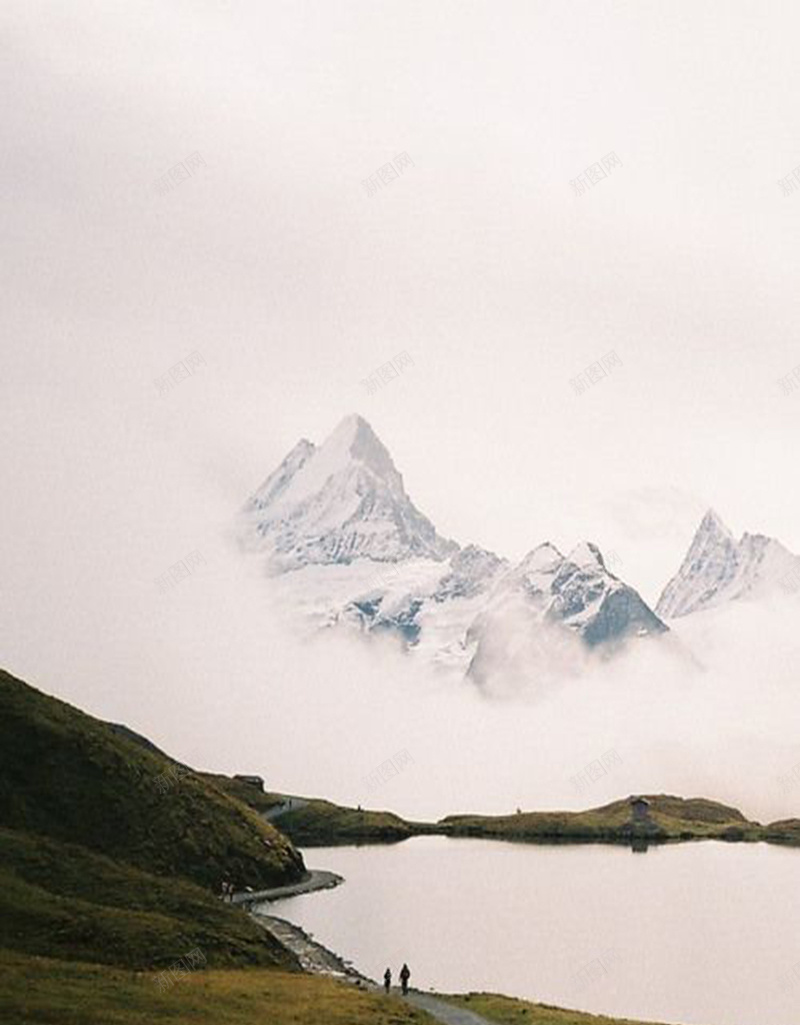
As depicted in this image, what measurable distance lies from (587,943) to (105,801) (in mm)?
64020

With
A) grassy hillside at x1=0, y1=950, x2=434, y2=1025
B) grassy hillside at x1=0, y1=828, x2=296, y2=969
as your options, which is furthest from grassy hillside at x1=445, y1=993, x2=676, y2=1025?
grassy hillside at x1=0, y1=828, x2=296, y2=969

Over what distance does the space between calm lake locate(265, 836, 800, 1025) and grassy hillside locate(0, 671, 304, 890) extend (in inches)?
481

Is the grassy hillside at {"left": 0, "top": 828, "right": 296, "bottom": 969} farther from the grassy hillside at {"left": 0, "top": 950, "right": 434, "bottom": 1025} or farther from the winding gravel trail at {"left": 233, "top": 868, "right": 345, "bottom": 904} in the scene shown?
the winding gravel trail at {"left": 233, "top": 868, "right": 345, "bottom": 904}

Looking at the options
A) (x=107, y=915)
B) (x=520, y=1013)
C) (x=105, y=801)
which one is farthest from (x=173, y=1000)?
(x=105, y=801)

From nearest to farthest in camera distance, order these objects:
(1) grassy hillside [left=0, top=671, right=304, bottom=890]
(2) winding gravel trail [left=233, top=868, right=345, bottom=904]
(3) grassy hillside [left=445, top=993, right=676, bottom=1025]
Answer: (3) grassy hillside [left=445, top=993, right=676, bottom=1025] → (1) grassy hillside [left=0, top=671, right=304, bottom=890] → (2) winding gravel trail [left=233, top=868, right=345, bottom=904]

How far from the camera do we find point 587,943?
461 feet

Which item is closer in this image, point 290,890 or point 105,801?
point 105,801

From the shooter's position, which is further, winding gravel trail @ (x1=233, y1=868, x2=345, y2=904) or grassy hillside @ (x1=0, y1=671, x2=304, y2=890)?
winding gravel trail @ (x1=233, y1=868, x2=345, y2=904)

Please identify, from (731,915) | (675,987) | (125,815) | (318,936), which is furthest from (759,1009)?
(125,815)

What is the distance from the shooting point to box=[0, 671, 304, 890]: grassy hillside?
14538 cm

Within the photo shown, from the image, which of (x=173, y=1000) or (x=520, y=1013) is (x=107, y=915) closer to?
(x=173, y=1000)

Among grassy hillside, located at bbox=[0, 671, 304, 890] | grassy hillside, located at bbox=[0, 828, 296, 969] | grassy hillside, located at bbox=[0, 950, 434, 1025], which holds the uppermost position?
grassy hillside, located at bbox=[0, 671, 304, 890]

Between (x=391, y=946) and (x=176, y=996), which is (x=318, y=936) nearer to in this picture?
(x=391, y=946)

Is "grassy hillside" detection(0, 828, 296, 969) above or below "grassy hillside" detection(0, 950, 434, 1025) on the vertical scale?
above
